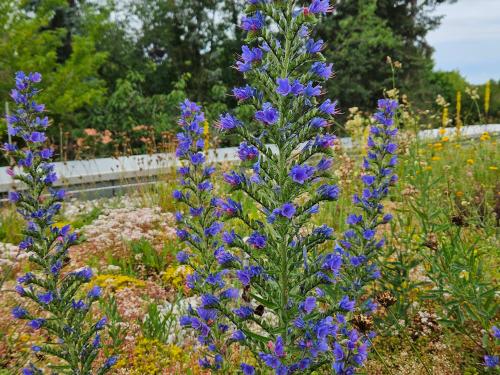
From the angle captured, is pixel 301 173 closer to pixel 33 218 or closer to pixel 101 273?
pixel 33 218

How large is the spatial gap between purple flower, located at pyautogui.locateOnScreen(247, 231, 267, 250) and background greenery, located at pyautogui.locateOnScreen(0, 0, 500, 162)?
15635 mm

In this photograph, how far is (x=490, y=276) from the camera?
459 centimetres

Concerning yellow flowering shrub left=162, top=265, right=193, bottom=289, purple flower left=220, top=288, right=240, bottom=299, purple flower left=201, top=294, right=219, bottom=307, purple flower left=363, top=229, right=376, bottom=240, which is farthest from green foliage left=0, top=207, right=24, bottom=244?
purple flower left=201, top=294, right=219, bottom=307

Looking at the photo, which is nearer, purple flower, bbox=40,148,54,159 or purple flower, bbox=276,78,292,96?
purple flower, bbox=276,78,292,96

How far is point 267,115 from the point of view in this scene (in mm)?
2135

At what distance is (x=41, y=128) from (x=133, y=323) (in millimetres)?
2142

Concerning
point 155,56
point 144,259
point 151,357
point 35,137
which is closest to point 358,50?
point 155,56

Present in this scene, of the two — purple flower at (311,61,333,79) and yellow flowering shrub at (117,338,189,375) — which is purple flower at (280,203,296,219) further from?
yellow flowering shrub at (117,338,189,375)

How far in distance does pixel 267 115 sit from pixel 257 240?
22.4 inches

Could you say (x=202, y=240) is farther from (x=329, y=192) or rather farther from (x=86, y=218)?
(x=86, y=218)

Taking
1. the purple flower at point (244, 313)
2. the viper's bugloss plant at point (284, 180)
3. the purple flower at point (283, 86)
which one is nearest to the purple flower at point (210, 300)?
the viper's bugloss plant at point (284, 180)

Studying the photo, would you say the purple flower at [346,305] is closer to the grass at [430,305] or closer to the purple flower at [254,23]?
the grass at [430,305]

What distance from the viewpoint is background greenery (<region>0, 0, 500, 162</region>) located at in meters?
16.6

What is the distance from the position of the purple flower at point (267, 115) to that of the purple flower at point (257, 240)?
1.70 ft
